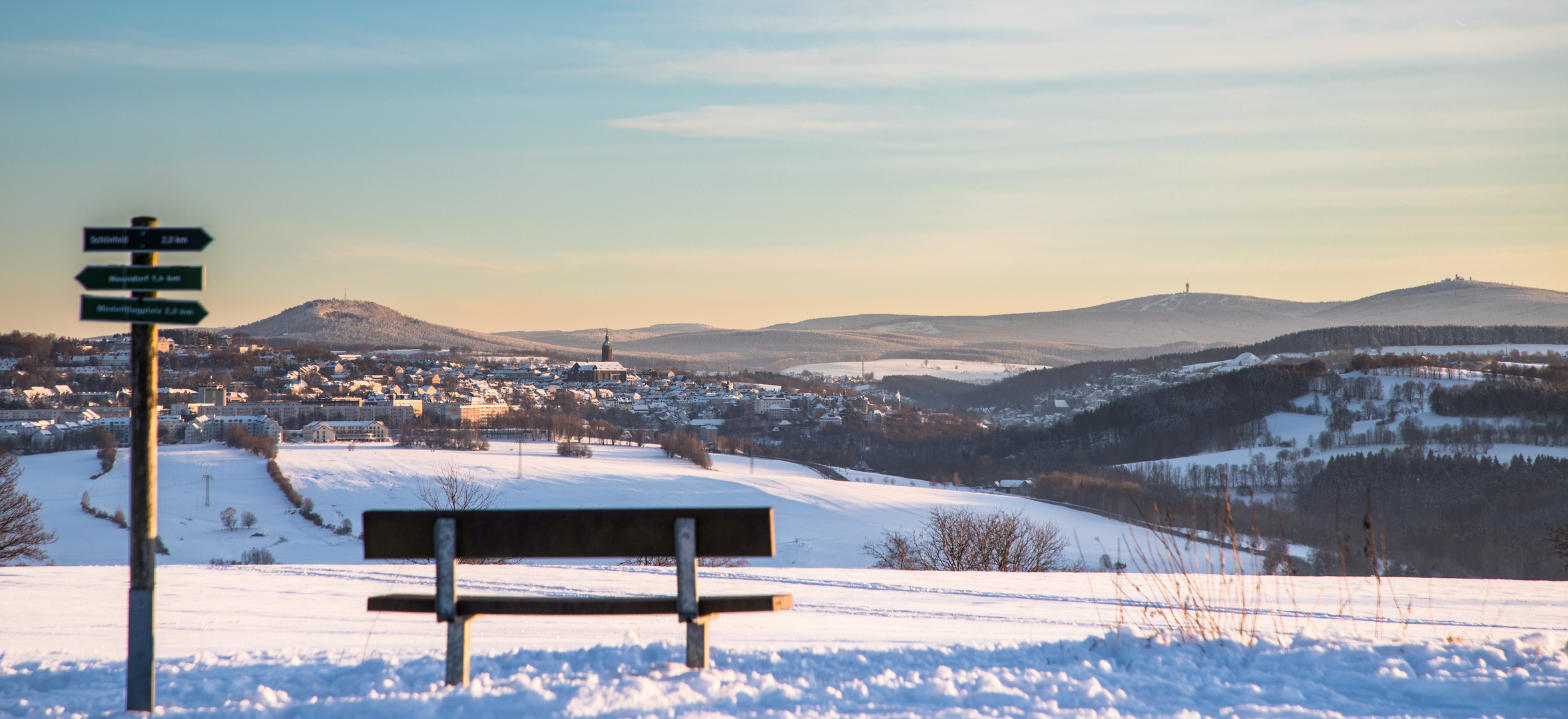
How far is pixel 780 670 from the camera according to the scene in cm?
A: 584

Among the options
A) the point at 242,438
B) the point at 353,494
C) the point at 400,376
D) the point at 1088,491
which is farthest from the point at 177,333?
the point at 1088,491

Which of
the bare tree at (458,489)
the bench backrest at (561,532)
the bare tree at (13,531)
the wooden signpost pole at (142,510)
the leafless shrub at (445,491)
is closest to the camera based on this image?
the wooden signpost pole at (142,510)

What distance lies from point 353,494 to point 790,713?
8169cm

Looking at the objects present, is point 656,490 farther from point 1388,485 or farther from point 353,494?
point 1388,485

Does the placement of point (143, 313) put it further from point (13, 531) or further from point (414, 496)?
point (414, 496)

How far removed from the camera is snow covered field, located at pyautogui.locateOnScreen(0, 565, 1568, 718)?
A: 5.12 metres

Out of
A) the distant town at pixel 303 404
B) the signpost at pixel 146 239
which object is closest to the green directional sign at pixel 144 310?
the signpost at pixel 146 239

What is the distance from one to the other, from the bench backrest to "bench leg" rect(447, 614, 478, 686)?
407mm

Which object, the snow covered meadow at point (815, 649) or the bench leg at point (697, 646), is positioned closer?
the snow covered meadow at point (815, 649)

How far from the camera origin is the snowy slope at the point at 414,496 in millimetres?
59031

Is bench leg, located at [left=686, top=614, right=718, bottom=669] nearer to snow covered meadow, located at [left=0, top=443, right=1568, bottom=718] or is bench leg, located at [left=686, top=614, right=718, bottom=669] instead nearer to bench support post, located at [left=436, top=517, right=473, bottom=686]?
snow covered meadow, located at [left=0, top=443, right=1568, bottom=718]

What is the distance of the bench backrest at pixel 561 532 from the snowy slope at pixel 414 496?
136 ft

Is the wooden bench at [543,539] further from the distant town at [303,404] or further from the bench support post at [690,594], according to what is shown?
the distant town at [303,404]

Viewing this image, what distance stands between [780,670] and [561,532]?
1.54 meters
